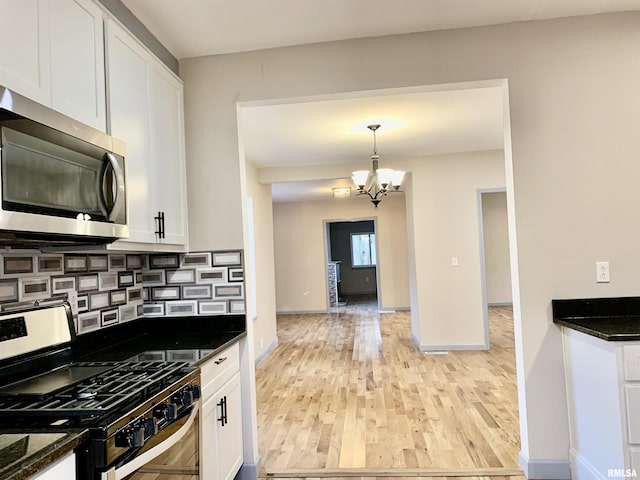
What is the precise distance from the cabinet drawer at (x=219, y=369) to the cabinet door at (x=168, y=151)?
687 mm

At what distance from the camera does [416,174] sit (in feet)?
17.5

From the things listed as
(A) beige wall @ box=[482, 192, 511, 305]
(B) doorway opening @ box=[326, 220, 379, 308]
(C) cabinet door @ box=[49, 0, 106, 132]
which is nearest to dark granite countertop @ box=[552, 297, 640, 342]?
(C) cabinet door @ box=[49, 0, 106, 132]

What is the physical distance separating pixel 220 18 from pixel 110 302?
1.63 meters

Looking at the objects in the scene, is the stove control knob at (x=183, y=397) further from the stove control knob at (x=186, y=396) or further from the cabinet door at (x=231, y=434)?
the cabinet door at (x=231, y=434)

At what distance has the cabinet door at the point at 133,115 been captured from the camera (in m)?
1.82

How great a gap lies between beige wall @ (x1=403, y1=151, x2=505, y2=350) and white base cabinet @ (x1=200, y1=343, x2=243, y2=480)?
11.6 feet

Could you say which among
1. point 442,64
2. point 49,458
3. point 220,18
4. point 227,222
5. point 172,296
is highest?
point 220,18

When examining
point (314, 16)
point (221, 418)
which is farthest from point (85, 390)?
point (314, 16)

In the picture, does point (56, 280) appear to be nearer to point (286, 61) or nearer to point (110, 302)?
point (110, 302)

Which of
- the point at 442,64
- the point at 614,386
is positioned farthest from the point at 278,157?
the point at 614,386

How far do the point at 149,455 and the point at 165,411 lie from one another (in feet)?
0.47

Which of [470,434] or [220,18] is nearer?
[220,18]

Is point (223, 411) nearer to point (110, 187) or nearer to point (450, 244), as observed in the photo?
point (110, 187)

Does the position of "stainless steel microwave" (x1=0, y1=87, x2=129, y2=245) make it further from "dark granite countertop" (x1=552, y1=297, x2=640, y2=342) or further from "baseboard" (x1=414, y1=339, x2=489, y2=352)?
"baseboard" (x1=414, y1=339, x2=489, y2=352)
